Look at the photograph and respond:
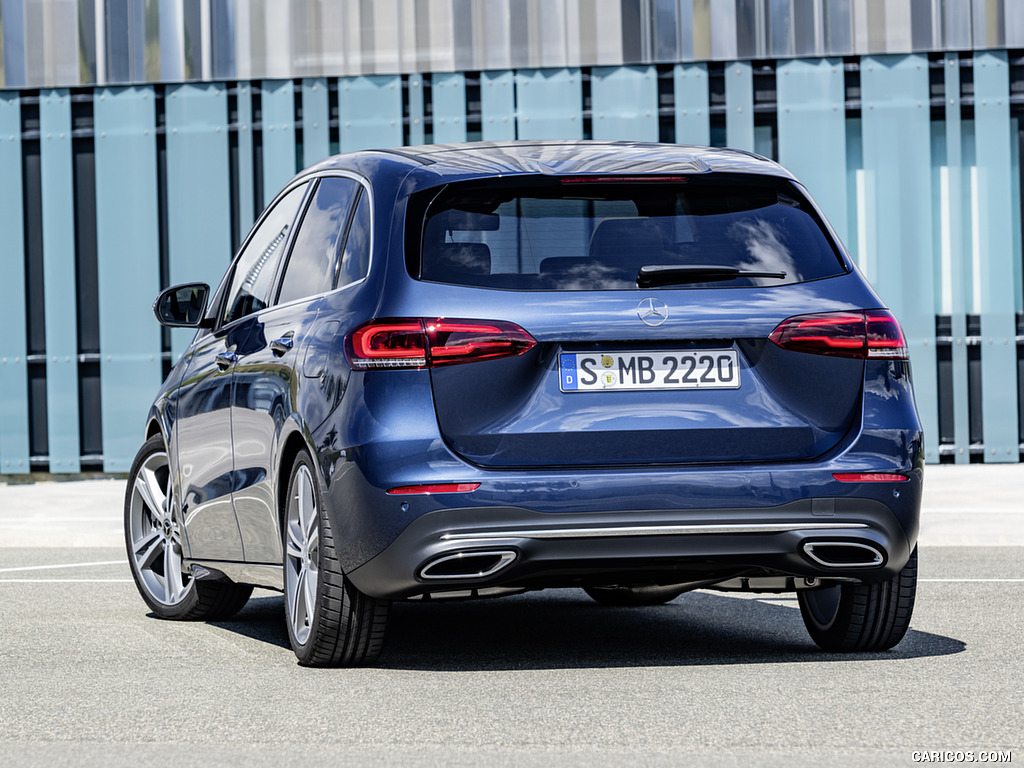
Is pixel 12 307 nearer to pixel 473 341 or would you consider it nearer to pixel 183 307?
pixel 183 307

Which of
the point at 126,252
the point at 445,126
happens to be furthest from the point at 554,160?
the point at 126,252

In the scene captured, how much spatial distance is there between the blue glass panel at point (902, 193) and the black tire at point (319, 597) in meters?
13.2

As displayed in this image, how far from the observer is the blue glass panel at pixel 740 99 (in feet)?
61.6

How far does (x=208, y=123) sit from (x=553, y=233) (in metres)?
14.1

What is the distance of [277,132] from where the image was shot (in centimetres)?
1920

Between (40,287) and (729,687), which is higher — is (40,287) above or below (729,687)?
above

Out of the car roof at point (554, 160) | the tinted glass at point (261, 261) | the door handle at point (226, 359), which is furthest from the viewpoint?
the tinted glass at point (261, 261)

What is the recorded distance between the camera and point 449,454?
5.54 m

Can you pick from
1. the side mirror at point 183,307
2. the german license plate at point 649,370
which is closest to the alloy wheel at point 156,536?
the side mirror at point 183,307

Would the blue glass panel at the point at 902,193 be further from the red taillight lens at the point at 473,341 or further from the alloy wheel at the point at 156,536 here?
the red taillight lens at the point at 473,341

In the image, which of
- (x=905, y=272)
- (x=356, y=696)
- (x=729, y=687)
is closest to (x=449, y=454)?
(x=356, y=696)

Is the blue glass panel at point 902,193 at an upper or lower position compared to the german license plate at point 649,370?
upper

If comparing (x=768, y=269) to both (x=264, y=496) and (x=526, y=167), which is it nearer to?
(x=526, y=167)

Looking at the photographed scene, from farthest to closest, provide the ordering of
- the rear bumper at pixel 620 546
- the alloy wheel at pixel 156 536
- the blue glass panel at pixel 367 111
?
the blue glass panel at pixel 367 111
the alloy wheel at pixel 156 536
the rear bumper at pixel 620 546
